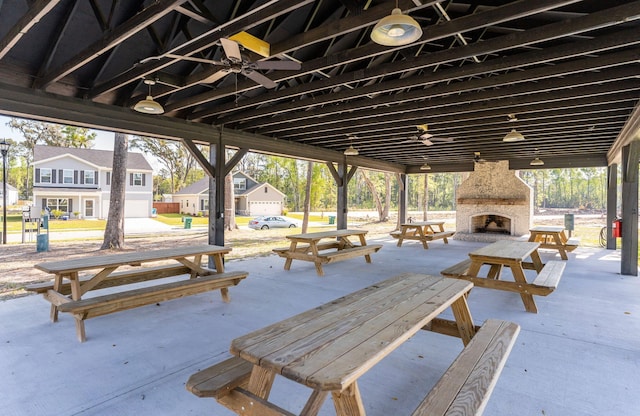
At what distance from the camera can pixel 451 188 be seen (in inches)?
1855

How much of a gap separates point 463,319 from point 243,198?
27.2 meters

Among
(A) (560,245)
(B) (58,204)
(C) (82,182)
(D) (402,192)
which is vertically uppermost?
(C) (82,182)

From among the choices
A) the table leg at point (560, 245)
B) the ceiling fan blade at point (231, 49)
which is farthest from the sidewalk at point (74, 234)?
the table leg at point (560, 245)

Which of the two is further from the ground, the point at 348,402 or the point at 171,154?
the point at 171,154

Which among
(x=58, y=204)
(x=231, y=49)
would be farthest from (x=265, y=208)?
(x=231, y=49)

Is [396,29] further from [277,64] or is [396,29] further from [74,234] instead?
[74,234]

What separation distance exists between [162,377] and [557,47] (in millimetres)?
4481

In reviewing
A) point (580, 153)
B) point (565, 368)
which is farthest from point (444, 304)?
point (580, 153)

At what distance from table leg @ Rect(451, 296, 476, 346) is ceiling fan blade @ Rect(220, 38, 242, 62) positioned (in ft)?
8.94

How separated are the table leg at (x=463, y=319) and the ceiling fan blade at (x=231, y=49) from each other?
272 cm

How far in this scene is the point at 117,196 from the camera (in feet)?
33.3

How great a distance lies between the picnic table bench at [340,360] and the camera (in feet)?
4.76

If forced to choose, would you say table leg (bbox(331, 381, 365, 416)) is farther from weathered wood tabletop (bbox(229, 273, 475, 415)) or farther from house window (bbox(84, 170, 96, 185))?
house window (bbox(84, 170, 96, 185))

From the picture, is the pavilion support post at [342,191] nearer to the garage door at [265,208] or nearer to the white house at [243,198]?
the white house at [243,198]
